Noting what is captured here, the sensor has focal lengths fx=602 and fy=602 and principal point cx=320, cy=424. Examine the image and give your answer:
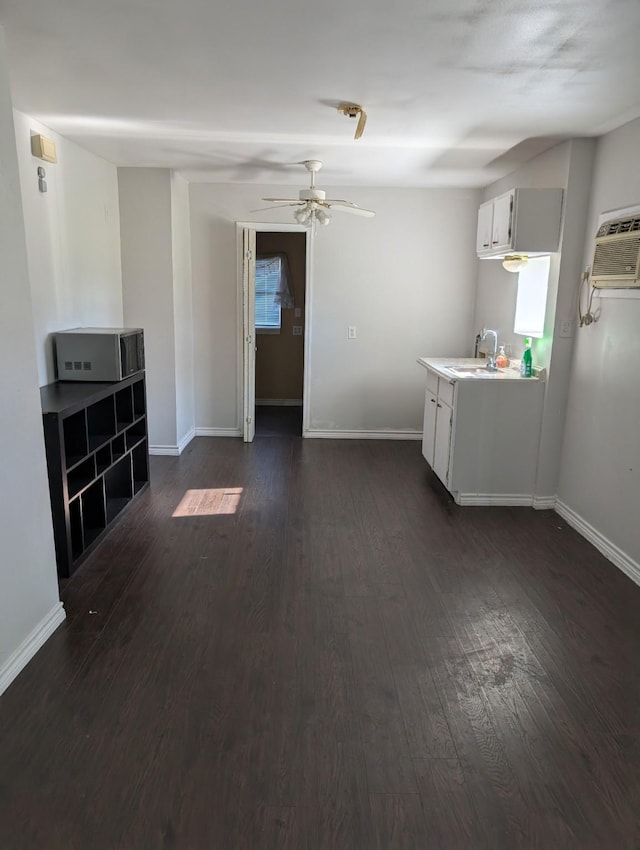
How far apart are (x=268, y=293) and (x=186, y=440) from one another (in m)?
2.70

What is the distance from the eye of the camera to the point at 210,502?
445 centimetres

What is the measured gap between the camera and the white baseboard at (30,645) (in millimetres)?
2369

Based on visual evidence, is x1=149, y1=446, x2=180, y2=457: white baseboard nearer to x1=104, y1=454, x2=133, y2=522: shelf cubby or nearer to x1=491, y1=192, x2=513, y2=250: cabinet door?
x1=104, y1=454, x2=133, y2=522: shelf cubby

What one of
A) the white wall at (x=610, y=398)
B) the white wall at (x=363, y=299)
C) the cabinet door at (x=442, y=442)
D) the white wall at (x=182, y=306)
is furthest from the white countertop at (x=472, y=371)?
the white wall at (x=182, y=306)

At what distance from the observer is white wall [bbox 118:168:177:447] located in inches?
204

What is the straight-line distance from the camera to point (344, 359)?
20.4 feet

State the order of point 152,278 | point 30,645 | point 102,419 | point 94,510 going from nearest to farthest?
1. point 30,645
2. point 94,510
3. point 102,419
4. point 152,278

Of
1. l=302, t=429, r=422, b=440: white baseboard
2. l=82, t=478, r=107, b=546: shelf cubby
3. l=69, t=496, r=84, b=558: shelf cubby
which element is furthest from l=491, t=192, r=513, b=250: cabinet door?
l=69, t=496, r=84, b=558: shelf cubby

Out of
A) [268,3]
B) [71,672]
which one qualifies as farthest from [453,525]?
[268,3]

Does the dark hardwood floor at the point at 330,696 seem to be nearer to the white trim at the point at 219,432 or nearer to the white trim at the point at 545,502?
the white trim at the point at 545,502

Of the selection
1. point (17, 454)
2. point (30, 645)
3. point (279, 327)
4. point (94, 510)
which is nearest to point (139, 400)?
point (94, 510)

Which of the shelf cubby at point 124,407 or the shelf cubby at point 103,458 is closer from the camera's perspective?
the shelf cubby at point 103,458

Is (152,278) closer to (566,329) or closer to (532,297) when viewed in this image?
(532,297)

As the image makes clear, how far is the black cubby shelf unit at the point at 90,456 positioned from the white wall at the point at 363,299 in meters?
1.71
